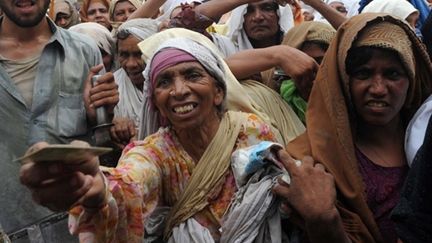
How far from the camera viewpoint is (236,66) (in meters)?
3.80

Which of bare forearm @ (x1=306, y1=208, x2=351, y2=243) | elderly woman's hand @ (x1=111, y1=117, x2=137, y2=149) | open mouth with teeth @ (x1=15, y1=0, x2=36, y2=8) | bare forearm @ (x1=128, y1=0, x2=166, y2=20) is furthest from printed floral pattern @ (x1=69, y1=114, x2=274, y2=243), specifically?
bare forearm @ (x1=128, y1=0, x2=166, y2=20)

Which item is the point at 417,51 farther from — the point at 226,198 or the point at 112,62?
the point at 112,62

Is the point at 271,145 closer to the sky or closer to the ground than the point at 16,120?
closer to the sky

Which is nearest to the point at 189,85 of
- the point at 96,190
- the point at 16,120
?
the point at 96,190

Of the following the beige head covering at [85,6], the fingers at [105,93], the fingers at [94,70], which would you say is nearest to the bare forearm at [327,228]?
the fingers at [105,93]

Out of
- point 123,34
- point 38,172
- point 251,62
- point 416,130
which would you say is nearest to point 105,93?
point 251,62

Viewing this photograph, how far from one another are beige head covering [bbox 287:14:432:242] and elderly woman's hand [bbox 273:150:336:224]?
3.1 inches

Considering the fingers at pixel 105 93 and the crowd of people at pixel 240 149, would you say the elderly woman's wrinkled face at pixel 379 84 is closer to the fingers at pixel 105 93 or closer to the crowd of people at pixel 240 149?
the crowd of people at pixel 240 149

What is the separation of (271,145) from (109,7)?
457 cm

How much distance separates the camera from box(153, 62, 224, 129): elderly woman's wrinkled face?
118 inches

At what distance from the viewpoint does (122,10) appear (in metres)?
6.64

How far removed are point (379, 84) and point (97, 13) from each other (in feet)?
15.2

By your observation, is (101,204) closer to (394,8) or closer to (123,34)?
(123,34)

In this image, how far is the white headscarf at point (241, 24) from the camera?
16.0ft
